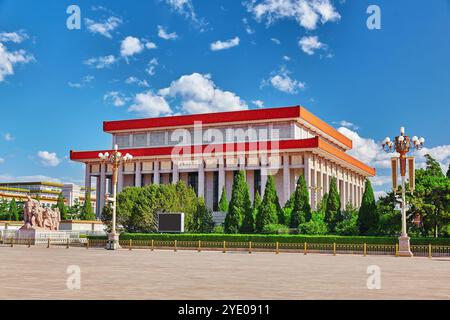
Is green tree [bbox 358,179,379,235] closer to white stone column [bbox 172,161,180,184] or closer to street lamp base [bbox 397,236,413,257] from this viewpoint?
street lamp base [bbox 397,236,413,257]

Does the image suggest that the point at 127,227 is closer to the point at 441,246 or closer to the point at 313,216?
the point at 313,216

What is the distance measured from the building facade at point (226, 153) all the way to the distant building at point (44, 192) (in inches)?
1847

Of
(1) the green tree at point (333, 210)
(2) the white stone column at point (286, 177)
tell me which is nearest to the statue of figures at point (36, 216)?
(1) the green tree at point (333, 210)

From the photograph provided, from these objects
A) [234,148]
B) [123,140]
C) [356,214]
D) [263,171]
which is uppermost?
[123,140]

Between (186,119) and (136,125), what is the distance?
8811 mm

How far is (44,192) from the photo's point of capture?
141375mm

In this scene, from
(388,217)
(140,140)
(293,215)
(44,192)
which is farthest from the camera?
(44,192)

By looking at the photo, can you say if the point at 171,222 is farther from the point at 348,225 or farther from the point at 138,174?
the point at 138,174

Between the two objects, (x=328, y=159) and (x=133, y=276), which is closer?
(x=133, y=276)

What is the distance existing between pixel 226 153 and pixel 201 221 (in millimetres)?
19429

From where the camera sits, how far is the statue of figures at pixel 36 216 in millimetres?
48469

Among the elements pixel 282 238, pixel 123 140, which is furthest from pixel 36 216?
pixel 123 140
